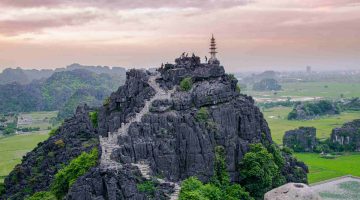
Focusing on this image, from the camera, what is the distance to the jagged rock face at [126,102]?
55656 mm

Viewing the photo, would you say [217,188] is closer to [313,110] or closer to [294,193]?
[294,193]

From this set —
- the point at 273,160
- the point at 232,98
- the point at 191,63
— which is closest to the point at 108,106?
the point at 191,63

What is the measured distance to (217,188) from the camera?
48438mm

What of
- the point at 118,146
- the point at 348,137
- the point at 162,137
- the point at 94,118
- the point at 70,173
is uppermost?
the point at 94,118

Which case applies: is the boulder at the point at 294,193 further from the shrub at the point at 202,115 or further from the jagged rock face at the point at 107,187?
the shrub at the point at 202,115

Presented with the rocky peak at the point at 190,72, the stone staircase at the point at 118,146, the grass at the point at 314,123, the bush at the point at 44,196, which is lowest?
the grass at the point at 314,123

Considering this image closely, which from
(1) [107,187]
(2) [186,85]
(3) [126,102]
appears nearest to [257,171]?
(2) [186,85]

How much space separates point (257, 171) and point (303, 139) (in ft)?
206

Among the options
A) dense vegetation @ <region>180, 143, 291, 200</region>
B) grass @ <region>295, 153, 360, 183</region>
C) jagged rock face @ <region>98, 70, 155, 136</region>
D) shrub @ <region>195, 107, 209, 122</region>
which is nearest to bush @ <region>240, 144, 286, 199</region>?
dense vegetation @ <region>180, 143, 291, 200</region>

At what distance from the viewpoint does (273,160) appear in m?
58.6

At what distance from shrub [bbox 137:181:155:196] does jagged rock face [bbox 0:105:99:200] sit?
49.5 ft

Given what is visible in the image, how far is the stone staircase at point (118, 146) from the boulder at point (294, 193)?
902 cm

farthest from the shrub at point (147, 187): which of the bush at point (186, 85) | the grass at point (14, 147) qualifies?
the grass at point (14, 147)

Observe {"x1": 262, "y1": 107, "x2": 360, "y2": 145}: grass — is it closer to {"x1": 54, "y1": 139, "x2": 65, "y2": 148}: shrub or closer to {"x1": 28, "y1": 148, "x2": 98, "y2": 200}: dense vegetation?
{"x1": 54, "y1": 139, "x2": 65, "y2": 148}: shrub
